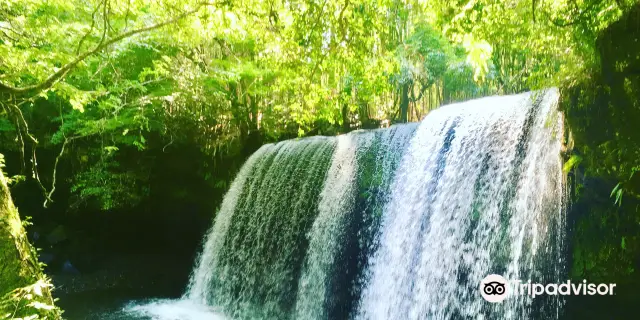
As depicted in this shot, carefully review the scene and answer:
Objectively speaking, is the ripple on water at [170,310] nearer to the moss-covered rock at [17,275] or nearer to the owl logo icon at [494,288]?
the owl logo icon at [494,288]

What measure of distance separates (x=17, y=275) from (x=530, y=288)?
4277mm

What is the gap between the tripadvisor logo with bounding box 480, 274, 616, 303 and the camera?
3.77m

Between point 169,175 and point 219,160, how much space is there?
50.9 inches

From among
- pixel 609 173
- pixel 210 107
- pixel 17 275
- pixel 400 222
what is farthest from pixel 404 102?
pixel 17 275

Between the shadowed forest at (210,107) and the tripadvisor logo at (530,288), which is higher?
the shadowed forest at (210,107)

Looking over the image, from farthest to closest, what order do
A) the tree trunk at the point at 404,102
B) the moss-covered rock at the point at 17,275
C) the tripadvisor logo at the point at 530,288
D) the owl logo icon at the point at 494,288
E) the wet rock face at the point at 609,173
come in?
1. the tree trunk at the point at 404,102
2. the owl logo icon at the point at 494,288
3. the tripadvisor logo at the point at 530,288
4. the wet rock face at the point at 609,173
5. the moss-covered rock at the point at 17,275

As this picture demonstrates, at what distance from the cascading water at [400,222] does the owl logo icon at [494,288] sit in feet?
0.21

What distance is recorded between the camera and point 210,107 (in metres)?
9.30

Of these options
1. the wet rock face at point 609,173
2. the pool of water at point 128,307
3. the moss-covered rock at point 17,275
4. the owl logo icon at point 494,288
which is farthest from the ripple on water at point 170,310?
the wet rock face at point 609,173

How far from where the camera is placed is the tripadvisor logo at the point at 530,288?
3.77 m

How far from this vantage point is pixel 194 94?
8695 millimetres

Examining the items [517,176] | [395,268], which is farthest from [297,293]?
[517,176]

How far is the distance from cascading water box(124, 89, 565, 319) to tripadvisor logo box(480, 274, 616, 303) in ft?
0.23

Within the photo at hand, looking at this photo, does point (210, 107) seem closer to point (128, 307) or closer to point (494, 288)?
point (128, 307)
